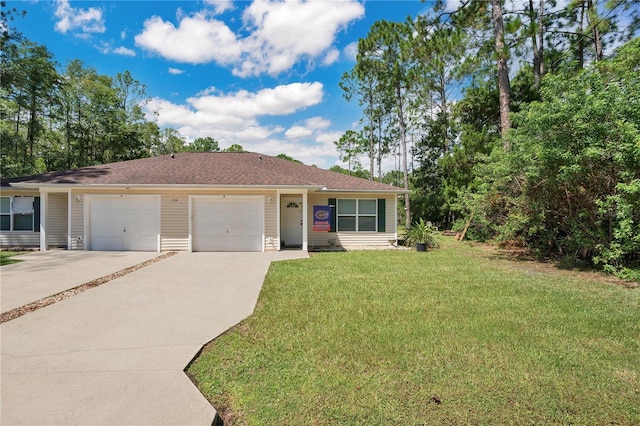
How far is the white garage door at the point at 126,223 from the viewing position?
10977 mm

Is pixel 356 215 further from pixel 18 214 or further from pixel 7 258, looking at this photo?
pixel 18 214

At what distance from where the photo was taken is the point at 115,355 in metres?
3.15

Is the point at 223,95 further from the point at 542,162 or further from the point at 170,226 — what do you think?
the point at 542,162

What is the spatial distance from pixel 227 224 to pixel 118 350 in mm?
8074

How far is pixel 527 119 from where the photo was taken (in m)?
8.05

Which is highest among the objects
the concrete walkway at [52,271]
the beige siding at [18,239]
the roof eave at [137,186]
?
the roof eave at [137,186]

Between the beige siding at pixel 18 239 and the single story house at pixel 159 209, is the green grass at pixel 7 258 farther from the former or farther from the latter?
the beige siding at pixel 18 239

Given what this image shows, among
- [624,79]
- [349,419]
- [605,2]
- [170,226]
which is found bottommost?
[349,419]

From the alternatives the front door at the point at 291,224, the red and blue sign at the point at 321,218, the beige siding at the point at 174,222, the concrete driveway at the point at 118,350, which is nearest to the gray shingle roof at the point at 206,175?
the beige siding at the point at 174,222

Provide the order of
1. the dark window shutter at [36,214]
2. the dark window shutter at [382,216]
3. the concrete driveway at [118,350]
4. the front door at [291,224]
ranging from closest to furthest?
the concrete driveway at [118,350] < the dark window shutter at [36,214] < the dark window shutter at [382,216] < the front door at [291,224]

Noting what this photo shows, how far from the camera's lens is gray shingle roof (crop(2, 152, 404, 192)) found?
10.8m

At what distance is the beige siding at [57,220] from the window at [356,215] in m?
10.5

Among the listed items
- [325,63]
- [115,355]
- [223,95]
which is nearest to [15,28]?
[223,95]

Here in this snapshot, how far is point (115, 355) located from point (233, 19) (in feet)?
41.7
